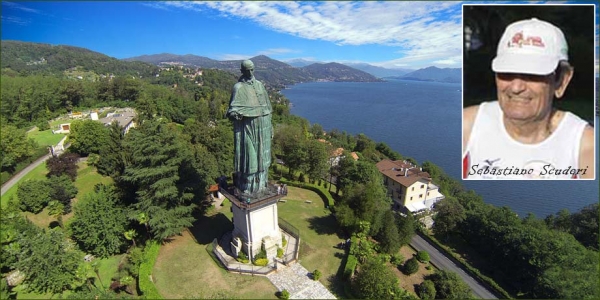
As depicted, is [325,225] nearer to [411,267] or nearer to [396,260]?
[396,260]

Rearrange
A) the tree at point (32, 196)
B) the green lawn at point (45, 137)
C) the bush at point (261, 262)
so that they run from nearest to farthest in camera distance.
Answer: the bush at point (261, 262), the tree at point (32, 196), the green lawn at point (45, 137)

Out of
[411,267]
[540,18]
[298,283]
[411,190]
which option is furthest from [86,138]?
[540,18]

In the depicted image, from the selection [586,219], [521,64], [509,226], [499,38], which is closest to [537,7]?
[499,38]

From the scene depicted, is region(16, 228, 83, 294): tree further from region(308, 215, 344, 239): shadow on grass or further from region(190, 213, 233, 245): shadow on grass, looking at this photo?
region(308, 215, 344, 239): shadow on grass

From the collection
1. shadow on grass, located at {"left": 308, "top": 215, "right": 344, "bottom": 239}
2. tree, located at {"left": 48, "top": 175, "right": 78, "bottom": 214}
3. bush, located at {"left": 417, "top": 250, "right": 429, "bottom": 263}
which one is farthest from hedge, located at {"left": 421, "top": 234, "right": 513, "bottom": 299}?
tree, located at {"left": 48, "top": 175, "right": 78, "bottom": 214}

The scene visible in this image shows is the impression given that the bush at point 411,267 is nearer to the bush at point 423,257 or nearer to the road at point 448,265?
the bush at point 423,257

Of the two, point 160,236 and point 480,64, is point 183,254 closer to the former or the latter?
Result: point 160,236

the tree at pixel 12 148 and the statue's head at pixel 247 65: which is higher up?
the statue's head at pixel 247 65

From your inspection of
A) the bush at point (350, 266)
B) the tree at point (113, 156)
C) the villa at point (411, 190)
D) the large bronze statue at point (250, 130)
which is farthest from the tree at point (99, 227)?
the villa at point (411, 190)
